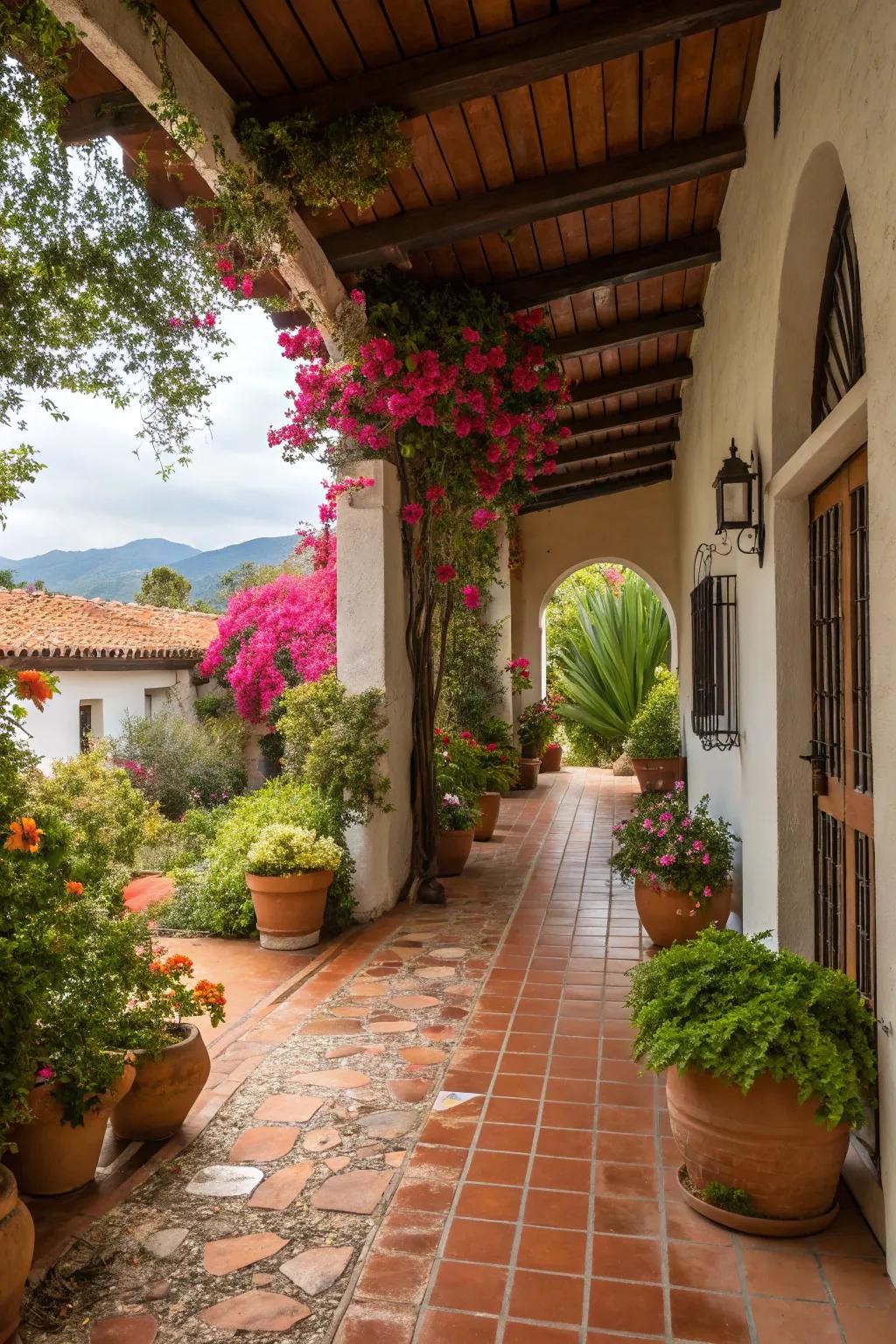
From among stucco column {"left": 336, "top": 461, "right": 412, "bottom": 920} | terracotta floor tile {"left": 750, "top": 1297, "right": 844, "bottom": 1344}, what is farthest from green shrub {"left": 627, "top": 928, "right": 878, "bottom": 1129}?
stucco column {"left": 336, "top": 461, "right": 412, "bottom": 920}

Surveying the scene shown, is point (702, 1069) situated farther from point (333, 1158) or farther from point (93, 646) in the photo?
point (93, 646)

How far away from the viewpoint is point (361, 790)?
5.63m

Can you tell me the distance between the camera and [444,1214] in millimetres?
2650

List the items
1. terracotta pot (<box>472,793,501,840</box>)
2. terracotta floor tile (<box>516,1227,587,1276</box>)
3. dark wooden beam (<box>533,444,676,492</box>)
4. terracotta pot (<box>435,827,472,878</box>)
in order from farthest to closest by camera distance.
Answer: dark wooden beam (<box>533,444,676,492</box>)
terracotta pot (<box>472,793,501,840</box>)
terracotta pot (<box>435,827,472,878</box>)
terracotta floor tile (<box>516,1227,587,1276</box>)

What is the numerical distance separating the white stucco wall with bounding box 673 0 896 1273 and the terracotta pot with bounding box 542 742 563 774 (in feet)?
25.7

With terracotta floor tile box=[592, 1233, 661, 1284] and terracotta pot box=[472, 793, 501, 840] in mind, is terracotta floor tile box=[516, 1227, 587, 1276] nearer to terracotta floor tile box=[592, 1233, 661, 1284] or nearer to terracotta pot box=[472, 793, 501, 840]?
terracotta floor tile box=[592, 1233, 661, 1284]

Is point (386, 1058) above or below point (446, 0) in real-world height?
below

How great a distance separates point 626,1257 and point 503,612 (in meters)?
9.79

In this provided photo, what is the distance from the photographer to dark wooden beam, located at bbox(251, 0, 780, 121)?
3.49 metres

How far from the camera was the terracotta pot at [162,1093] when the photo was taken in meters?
3.05

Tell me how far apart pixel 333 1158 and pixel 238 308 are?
4.06 metres

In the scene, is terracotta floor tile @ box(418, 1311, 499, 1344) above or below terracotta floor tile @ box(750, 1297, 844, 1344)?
below

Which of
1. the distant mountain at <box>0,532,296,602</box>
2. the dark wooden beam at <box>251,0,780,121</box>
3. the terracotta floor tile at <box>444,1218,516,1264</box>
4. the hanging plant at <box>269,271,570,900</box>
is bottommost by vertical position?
the terracotta floor tile at <box>444,1218,516,1264</box>

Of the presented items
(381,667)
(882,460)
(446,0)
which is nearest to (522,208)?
(446,0)
